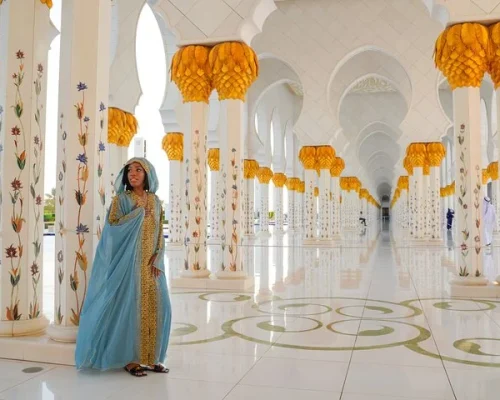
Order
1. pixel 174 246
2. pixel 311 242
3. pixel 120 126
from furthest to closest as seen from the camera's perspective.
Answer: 1. pixel 311 242
2. pixel 174 246
3. pixel 120 126

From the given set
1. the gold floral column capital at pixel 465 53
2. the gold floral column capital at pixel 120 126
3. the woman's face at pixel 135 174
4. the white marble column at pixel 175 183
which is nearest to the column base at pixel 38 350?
the woman's face at pixel 135 174

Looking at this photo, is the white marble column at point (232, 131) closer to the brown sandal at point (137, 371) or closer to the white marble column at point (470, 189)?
the white marble column at point (470, 189)

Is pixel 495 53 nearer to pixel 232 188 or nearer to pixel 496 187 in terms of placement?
pixel 232 188

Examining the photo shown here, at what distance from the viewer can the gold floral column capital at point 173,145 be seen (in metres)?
9.08

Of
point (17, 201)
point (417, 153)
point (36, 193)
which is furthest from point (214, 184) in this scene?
point (17, 201)

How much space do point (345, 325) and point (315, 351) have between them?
0.64 m

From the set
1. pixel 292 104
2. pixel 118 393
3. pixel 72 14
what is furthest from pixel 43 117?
pixel 292 104

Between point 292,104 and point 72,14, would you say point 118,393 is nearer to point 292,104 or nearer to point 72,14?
point 72,14

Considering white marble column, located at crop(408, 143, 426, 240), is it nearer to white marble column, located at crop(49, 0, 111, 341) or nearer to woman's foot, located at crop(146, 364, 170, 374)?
white marble column, located at crop(49, 0, 111, 341)

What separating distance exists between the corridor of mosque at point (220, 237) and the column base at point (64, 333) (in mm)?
10

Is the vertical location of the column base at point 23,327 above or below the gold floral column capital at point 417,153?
below

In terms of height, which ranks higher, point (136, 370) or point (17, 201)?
point (17, 201)

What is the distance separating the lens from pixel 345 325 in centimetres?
296

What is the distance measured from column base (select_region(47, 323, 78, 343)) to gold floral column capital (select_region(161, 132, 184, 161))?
276 inches
